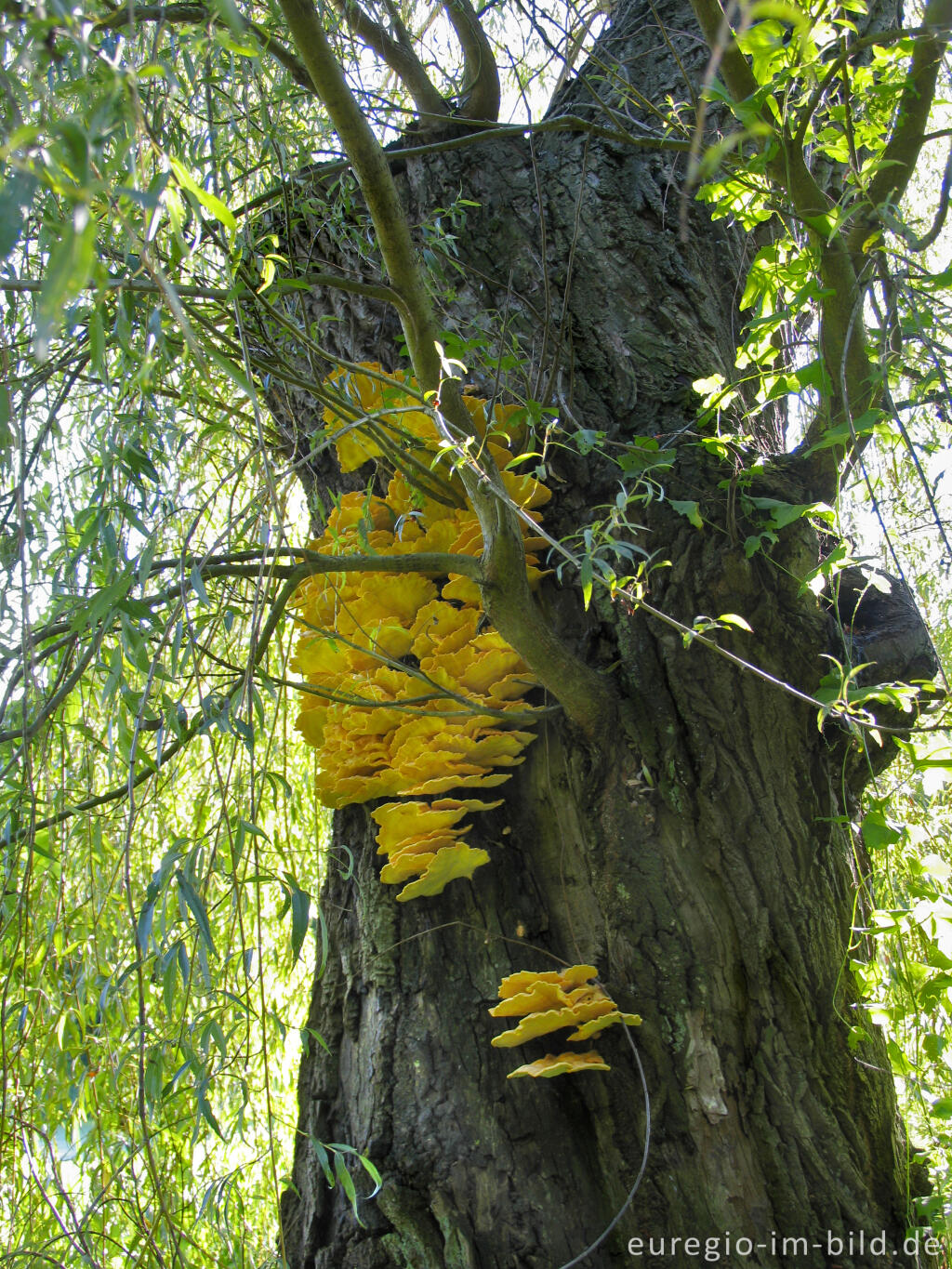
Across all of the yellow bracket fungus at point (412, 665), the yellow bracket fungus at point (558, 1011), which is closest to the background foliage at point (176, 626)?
the yellow bracket fungus at point (412, 665)

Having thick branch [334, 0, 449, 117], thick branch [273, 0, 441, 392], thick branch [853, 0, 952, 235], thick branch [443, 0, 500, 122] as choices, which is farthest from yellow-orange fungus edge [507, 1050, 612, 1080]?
thick branch [443, 0, 500, 122]

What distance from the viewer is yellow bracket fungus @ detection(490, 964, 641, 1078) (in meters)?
1.33

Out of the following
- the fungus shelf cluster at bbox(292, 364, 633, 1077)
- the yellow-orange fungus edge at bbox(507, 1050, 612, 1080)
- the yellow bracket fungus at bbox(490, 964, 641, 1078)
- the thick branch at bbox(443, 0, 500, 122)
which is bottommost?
the yellow-orange fungus edge at bbox(507, 1050, 612, 1080)

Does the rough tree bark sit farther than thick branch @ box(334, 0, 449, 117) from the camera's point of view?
No

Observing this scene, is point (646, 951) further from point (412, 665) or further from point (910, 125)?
point (910, 125)

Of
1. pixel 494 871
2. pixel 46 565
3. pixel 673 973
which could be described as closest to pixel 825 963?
pixel 673 973

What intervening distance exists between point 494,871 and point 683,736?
0.41 meters

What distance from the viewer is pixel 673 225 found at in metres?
2.16

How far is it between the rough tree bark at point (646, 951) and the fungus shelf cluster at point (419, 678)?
0.34 feet

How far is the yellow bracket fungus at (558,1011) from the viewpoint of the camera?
4.36ft

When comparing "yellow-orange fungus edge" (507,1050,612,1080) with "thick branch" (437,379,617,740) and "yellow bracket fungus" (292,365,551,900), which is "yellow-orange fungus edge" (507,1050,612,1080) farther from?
"thick branch" (437,379,617,740)

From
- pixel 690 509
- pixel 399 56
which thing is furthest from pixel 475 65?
pixel 690 509

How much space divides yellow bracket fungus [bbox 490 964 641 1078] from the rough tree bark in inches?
2.9

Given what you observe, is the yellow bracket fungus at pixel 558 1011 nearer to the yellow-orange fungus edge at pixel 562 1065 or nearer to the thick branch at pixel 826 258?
the yellow-orange fungus edge at pixel 562 1065
